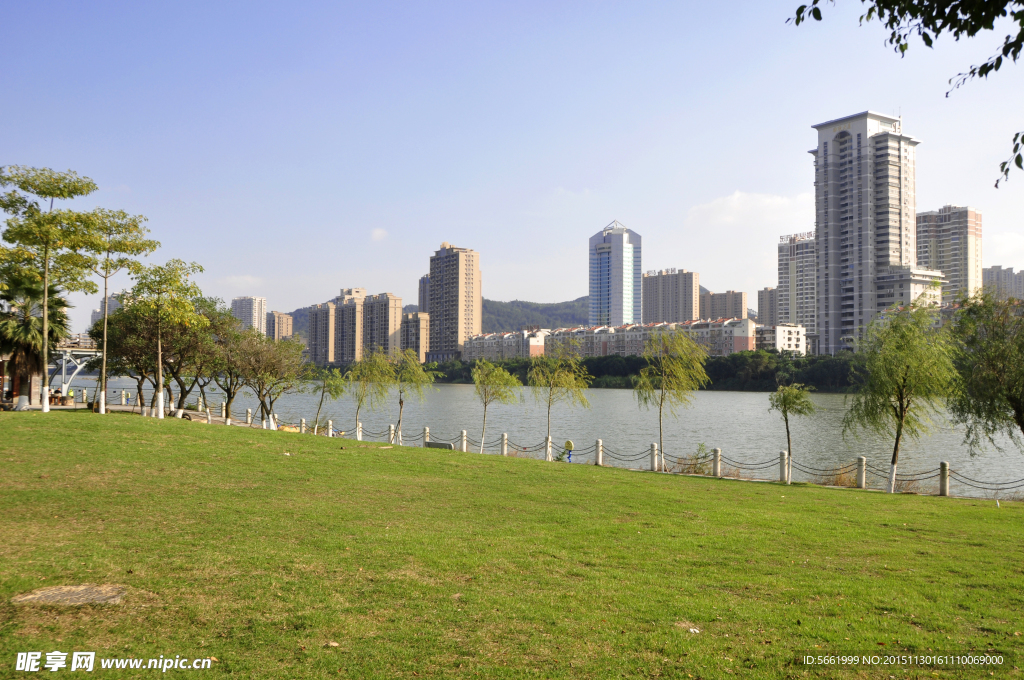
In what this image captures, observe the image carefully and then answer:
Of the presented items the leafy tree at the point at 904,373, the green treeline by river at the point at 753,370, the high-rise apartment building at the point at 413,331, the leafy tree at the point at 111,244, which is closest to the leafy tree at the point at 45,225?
the leafy tree at the point at 111,244

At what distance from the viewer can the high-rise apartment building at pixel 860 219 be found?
12425 cm

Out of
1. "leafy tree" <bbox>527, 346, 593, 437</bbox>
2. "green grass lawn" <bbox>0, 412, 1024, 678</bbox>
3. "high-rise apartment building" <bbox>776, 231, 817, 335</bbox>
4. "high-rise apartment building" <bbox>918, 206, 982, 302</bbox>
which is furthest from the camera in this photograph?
"high-rise apartment building" <bbox>776, 231, 817, 335</bbox>

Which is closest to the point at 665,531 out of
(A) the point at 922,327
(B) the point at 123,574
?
(B) the point at 123,574

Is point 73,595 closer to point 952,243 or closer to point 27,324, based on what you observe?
point 27,324

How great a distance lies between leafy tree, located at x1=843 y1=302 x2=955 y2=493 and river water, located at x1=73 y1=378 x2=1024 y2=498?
2.06 m

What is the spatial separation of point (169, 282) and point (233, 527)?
19551 mm

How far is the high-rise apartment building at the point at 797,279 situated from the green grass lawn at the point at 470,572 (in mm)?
182739

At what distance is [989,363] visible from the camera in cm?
2011

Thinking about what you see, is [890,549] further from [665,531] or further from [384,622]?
[384,622]

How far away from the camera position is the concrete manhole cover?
20.6 ft

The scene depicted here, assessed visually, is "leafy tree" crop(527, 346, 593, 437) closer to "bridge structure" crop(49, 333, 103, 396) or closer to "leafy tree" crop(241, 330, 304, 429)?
"leafy tree" crop(241, 330, 304, 429)

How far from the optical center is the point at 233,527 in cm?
967

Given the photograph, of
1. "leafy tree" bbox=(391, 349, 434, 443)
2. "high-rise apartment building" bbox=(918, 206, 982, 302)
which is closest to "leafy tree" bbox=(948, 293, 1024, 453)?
"leafy tree" bbox=(391, 349, 434, 443)

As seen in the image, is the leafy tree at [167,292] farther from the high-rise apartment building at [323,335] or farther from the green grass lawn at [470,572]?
the high-rise apartment building at [323,335]
